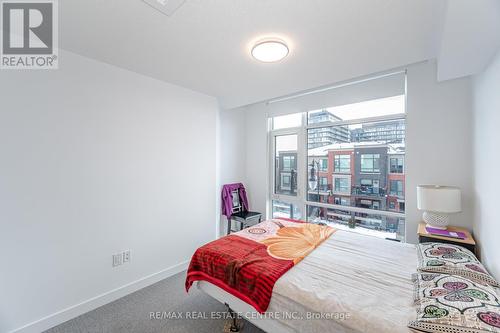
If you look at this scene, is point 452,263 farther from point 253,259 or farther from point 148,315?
point 148,315

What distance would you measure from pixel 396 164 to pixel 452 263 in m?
1.58

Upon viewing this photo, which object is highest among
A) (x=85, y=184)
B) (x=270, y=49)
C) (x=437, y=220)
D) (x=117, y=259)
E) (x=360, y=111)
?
(x=270, y=49)

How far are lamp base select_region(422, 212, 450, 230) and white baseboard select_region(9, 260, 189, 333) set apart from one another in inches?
123

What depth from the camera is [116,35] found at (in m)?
1.69

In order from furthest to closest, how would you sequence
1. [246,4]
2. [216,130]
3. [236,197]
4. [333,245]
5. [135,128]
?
[236,197] < [216,130] < [135,128] < [333,245] < [246,4]

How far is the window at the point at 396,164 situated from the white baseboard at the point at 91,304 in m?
3.27

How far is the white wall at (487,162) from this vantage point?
4.99 feet

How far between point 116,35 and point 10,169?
1.38 metres

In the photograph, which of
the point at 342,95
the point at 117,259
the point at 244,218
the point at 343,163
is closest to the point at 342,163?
the point at 343,163

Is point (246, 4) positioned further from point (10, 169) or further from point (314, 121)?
point (314, 121)

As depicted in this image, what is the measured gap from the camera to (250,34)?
1.65 metres

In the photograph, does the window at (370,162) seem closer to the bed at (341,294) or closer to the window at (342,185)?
the window at (342,185)

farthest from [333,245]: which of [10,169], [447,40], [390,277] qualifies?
[10,169]

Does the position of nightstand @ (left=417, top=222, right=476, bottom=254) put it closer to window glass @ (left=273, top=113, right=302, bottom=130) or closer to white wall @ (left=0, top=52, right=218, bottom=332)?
window glass @ (left=273, top=113, right=302, bottom=130)
